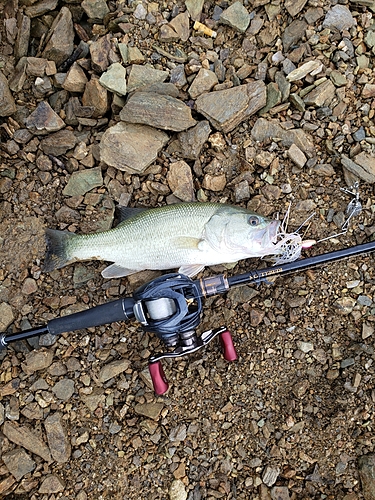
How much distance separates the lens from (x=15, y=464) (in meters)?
4.26

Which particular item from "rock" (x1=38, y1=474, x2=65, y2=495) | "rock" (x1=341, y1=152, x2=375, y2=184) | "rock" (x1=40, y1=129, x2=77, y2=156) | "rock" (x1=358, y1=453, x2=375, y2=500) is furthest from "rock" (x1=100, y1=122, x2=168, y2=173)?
"rock" (x1=358, y1=453, x2=375, y2=500)

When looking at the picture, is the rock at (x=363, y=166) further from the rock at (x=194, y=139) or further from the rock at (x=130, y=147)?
the rock at (x=130, y=147)

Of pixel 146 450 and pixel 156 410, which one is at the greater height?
pixel 156 410

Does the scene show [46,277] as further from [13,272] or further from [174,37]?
[174,37]

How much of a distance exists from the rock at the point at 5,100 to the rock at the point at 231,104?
1.87 m

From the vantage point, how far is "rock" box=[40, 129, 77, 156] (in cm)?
463

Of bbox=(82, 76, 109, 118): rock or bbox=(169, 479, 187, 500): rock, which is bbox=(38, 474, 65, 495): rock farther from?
bbox=(82, 76, 109, 118): rock

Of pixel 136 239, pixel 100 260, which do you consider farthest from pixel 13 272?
pixel 136 239

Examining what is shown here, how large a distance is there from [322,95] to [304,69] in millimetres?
316

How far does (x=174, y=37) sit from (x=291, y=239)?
2.35 meters

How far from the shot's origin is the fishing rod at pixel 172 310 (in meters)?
3.82

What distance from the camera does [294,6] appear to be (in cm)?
455

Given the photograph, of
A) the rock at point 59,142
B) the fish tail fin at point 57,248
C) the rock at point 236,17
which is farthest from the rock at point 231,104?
the fish tail fin at point 57,248

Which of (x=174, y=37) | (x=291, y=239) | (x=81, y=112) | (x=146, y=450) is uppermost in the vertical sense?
(x=174, y=37)
